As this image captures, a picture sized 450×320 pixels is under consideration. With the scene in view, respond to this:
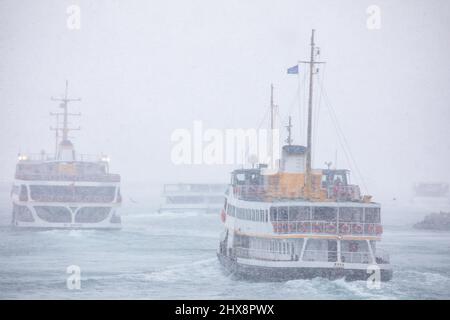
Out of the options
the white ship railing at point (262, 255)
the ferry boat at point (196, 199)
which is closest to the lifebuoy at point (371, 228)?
the white ship railing at point (262, 255)

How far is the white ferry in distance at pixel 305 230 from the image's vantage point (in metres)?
51.5

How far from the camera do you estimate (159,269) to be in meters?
65.1

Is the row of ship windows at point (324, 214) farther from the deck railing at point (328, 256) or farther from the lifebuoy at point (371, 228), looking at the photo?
the deck railing at point (328, 256)

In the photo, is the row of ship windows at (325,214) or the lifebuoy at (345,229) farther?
the row of ship windows at (325,214)

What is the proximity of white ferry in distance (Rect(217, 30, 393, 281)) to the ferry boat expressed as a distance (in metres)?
93.9

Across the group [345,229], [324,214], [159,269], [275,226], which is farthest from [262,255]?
[159,269]

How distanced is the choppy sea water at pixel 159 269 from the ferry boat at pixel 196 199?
41646mm

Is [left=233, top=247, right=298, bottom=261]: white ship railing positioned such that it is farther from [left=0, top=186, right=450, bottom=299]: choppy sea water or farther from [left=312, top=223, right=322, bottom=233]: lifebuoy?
[left=312, top=223, right=322, bottom=233]: lifebuoy

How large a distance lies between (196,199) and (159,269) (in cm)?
8645
